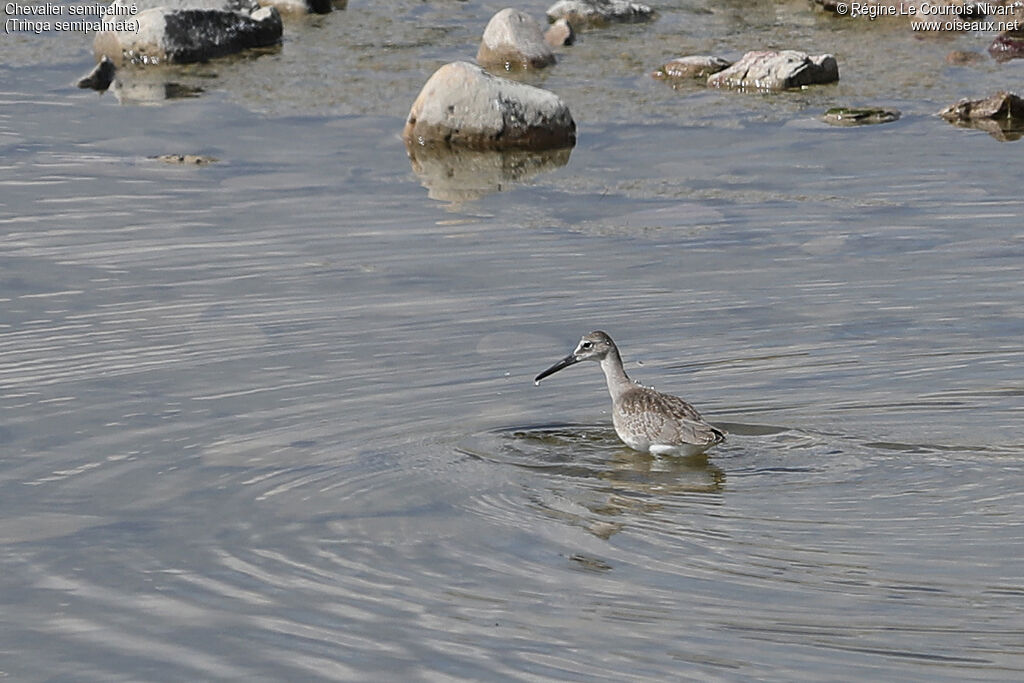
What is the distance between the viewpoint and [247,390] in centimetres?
1089

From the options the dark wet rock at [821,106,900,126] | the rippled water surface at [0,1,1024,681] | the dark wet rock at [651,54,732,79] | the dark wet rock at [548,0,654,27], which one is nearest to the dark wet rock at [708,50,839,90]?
the dark wet rock at [651,54,732,79]

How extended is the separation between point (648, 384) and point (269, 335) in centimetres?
262

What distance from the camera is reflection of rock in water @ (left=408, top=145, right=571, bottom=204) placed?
15648 mm

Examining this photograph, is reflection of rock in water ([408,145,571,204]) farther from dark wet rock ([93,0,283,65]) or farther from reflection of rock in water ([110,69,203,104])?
dark wet rock ([93,0,283,65])

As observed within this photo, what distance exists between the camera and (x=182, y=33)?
70.1 feet

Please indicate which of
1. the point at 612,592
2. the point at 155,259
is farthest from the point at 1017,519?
the point at 155,259

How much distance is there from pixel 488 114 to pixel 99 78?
5.61 meters

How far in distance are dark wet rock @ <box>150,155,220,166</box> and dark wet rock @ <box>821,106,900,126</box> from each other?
20.2 feet

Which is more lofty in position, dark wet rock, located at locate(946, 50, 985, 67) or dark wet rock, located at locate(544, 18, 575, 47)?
dark wet rock, located at locate(544, 18, 575, 47)

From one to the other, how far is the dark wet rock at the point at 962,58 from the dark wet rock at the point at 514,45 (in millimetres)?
4619

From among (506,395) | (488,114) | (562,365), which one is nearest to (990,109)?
(488,114)

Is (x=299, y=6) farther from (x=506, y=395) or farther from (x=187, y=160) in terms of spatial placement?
(x=506, y=395)

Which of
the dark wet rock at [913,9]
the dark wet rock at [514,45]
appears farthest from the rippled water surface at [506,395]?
the dark wet rock at [913,9]

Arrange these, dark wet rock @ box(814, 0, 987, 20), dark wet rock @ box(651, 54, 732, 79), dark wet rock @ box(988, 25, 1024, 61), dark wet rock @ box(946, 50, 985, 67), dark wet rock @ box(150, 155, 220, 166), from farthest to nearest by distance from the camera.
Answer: dark wet rock @ box(814, 0, 987, 20), dark wet rock @ box(988, 25, 1024, 61), dark wet rock @ box(946, 50, 985, 67), dark wet rock @ box(651, 54, 732, 79), dark wet rock @ box(150, 155, 220, 166)
